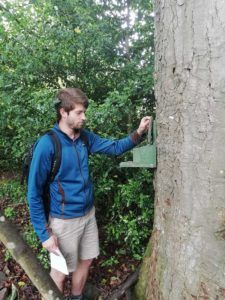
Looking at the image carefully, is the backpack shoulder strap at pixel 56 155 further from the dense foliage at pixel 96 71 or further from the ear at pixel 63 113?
the dense foliage at pixel 96 71

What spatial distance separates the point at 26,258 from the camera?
1.91 m

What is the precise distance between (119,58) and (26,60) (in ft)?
3.64

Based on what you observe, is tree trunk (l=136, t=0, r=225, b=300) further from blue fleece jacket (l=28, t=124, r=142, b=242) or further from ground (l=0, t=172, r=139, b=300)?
ground (l=0, t=172, r=139, b=300)

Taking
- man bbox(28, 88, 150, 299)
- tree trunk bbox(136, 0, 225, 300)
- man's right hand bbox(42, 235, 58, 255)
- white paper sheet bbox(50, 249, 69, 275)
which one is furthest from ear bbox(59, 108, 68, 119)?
white paper sheet bbox(50, 249, 69, 275)

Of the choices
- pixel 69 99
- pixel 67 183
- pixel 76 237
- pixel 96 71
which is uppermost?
pixel 96 71

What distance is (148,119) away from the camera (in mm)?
2801

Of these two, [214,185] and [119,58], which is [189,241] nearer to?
[214,185]

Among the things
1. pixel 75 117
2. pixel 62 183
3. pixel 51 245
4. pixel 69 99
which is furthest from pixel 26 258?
pixel 69 99

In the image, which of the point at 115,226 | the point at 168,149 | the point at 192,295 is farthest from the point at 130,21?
the point at 192,295

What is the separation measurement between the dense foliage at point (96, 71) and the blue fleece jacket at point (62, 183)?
0.70m

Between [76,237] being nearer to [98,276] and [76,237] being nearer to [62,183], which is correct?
[62,183]

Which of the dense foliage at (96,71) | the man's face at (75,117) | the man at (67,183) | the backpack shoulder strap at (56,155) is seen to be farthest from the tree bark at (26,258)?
the dense foliage at (96,71)

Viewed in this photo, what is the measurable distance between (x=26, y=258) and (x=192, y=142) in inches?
50.0

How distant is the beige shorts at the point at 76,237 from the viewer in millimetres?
2750
